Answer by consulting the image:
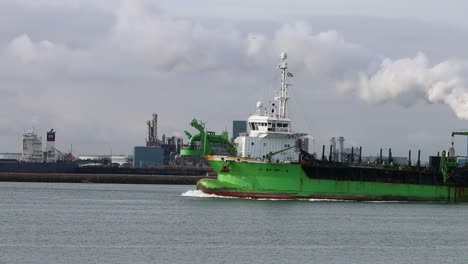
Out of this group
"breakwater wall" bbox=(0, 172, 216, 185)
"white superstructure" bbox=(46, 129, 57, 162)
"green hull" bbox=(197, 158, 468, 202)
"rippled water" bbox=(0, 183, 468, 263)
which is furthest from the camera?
"white superstructure" bbox=(46, 129, 57, 162)

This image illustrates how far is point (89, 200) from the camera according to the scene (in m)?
77.4

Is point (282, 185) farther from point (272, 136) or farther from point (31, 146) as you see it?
point (31, 146)

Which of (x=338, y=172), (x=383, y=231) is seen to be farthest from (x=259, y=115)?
(x=383, y=231)

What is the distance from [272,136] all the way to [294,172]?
387cm

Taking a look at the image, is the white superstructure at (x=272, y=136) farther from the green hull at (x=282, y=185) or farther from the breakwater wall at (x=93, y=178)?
the breakwater wall at (x=93, y=178)

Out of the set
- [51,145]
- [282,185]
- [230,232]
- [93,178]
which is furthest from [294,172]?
[51,145]

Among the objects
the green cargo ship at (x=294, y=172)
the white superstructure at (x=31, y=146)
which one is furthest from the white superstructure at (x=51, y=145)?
the green cargo ship at (x=294, y=172)

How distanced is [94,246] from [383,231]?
17689mm

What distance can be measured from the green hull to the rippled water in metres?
1.46

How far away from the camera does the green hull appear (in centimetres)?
7212

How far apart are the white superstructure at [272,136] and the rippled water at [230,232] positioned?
182 inches

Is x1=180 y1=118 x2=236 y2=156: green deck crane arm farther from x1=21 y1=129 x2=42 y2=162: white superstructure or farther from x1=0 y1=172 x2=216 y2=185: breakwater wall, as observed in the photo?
x1=21 y1=129 x2=42 y2=162: white superstructure

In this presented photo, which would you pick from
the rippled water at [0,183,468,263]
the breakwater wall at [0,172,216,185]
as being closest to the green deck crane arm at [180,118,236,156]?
the rippled water at [0,183,468,263]

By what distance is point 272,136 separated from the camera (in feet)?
245
